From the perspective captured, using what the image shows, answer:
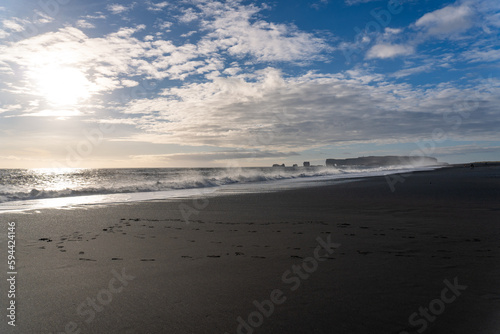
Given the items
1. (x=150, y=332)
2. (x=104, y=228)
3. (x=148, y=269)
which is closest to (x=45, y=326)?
(x=150, y=332)

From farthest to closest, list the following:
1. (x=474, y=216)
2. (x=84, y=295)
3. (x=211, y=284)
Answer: (x=474, y=216) < (x=211, y=284) < (x=84, y=295)

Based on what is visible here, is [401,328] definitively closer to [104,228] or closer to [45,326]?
[45,326]

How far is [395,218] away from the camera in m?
11.5

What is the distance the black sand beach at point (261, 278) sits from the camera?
390cm

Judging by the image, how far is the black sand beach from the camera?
154 inches

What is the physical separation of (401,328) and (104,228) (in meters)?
9.27

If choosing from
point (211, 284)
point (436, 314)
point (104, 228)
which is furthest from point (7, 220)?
point (436, 314)

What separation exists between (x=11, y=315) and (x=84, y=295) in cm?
88

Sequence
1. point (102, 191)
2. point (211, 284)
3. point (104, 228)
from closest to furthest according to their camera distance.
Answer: point (211, 284), point (104, 228), point (102, 191)

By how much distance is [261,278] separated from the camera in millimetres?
5414

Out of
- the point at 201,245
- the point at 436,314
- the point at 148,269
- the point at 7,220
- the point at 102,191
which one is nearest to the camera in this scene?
the point at 436,314

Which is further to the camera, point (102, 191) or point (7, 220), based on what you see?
point (102, 191)

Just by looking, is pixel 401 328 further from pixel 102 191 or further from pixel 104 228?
pixel 102 191

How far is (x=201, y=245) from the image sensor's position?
792 centimetres
